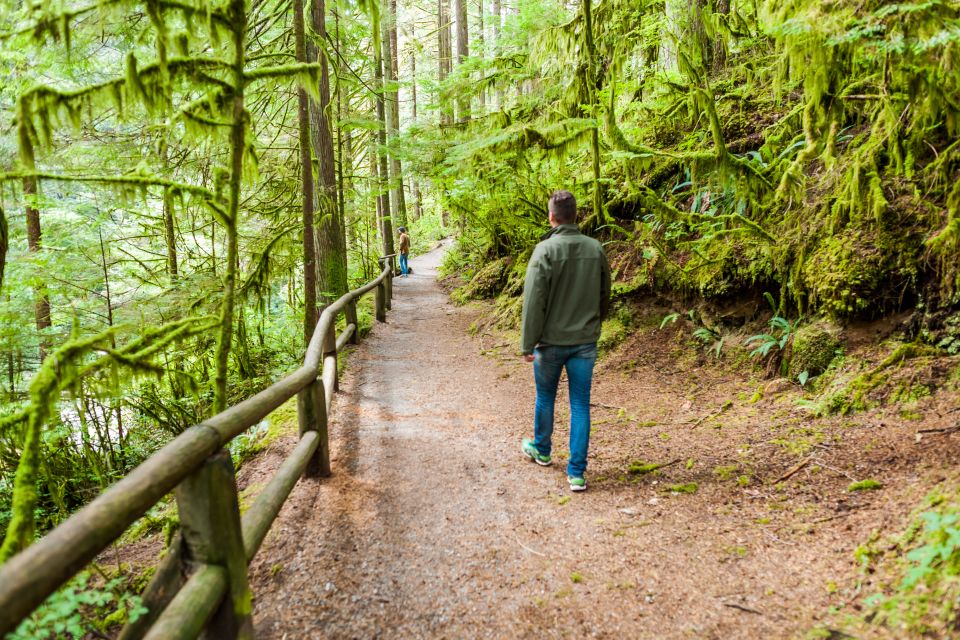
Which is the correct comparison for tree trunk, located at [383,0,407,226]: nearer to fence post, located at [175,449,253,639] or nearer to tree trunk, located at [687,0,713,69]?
tree trunk, located at [687,0,713,69]

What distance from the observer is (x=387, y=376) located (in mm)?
8477

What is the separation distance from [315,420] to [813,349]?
4.96 meters

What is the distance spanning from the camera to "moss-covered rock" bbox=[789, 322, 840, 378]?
521 centimetres

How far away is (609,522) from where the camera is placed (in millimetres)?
3945

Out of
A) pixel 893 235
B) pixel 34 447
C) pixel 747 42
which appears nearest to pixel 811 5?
pixel 893 235

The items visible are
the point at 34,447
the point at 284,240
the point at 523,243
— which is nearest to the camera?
the point at 34,447

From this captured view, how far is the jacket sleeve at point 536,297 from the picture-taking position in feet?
14.5

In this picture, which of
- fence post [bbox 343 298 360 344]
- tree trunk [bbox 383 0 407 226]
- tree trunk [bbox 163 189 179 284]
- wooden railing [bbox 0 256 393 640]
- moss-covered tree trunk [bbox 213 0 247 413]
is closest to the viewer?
wooden railing [bbox 0 256 393 640]

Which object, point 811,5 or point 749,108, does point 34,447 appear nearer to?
point 811,5

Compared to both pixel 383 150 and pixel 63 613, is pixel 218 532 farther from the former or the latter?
pixel 383 150

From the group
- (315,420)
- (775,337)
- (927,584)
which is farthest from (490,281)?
(927,584)

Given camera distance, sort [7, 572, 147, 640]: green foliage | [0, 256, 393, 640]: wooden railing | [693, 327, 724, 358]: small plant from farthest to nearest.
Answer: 1. [693, 327, 724, 358]: small plant
2. [7, 572, 147, 640]: green foliage
3. [0, 256, 393, 640]: wooden railing

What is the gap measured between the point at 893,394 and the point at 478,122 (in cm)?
936

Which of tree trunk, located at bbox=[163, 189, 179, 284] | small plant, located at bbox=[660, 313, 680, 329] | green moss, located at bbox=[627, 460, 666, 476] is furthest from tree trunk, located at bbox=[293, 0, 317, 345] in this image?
small plant, located at bbox=[660, 313, 680, 329]
